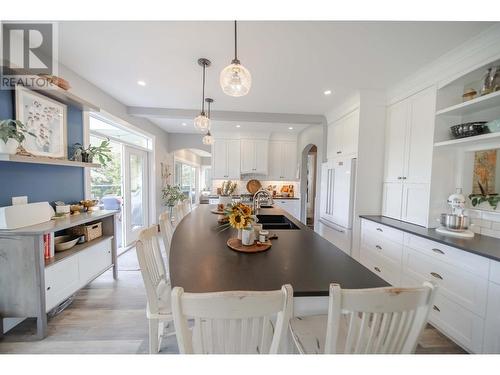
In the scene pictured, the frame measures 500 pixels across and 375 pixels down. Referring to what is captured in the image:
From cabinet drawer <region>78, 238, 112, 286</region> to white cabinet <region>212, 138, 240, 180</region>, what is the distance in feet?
11.1

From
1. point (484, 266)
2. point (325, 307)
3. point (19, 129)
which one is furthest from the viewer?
point (19, 129)

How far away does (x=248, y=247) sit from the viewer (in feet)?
4.96

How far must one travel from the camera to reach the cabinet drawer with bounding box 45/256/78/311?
5.77ft

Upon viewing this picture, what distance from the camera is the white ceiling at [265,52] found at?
1702 millimetres

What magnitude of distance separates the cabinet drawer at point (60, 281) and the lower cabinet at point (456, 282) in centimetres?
327

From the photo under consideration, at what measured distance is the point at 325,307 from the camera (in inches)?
39.2

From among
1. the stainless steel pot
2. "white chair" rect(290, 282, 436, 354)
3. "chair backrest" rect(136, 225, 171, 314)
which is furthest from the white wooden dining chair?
the stainless steel pot

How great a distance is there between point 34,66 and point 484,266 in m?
4.32

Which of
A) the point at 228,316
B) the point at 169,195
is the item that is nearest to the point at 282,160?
the point at 169,195

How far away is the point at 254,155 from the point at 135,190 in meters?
3.06

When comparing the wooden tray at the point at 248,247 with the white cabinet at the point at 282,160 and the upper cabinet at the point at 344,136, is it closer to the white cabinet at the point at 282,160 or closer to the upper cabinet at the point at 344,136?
the upper cabinet at the point at 344,136

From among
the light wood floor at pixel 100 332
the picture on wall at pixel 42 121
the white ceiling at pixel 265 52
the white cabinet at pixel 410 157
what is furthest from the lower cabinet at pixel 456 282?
the picture on wall at pixel 42 121

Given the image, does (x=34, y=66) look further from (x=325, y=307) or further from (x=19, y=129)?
(x=325, y=307)
